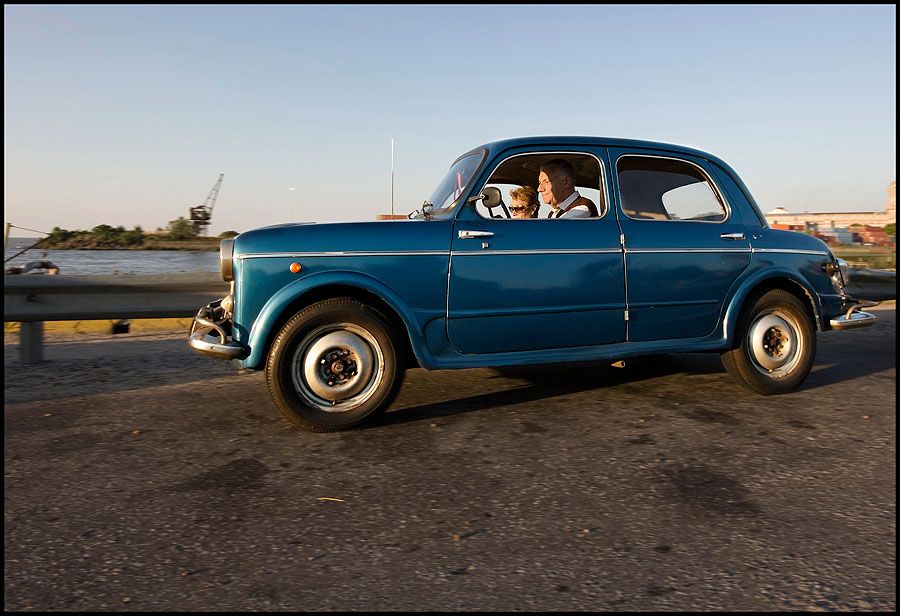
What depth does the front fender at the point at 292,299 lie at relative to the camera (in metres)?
3.60

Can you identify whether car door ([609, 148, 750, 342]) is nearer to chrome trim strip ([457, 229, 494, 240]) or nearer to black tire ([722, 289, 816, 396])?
black tire ([722, 289, 816, 396])

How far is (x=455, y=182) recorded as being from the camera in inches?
173

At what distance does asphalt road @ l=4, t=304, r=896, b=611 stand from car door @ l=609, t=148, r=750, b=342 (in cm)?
63

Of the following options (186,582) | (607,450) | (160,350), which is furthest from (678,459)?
(160,350)

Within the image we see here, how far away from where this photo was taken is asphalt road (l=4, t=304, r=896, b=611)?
201cm

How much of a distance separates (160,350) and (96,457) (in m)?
3.07

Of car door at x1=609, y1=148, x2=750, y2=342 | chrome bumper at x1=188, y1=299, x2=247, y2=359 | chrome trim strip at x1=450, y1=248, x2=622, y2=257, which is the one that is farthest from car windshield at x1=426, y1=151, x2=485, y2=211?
chrome bumper at x1=188, y1=299, x2=247, y2=359

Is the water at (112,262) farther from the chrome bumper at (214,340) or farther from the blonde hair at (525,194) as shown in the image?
the blonde hair at (525,194)

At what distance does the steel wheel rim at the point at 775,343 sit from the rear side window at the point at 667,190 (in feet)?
2.83

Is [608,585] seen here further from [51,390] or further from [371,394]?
[51,390]

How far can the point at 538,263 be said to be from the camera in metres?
3.98

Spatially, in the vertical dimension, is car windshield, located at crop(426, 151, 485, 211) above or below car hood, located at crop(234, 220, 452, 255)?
above

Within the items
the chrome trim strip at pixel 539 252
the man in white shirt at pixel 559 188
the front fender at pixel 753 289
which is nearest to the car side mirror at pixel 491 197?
the chrome trim strip at pixel 539 252

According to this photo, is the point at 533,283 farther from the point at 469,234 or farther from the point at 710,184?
the point at 710,184
